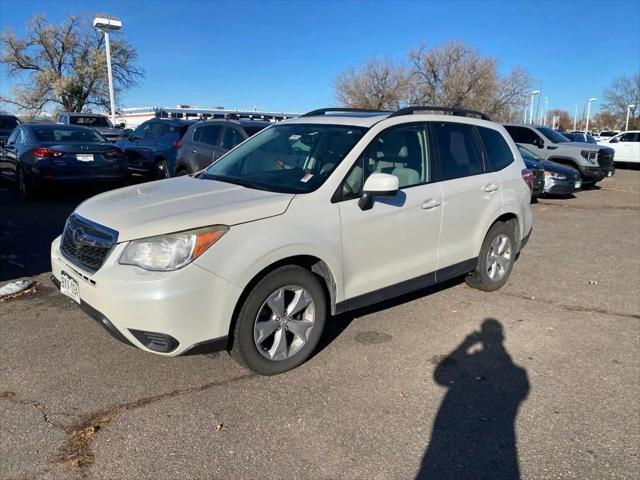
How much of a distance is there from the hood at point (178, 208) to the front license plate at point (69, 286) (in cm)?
43

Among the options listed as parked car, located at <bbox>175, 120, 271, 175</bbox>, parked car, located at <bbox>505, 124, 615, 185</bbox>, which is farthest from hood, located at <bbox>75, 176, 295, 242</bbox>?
parked car, located at <bbox>505, 124, 615, 185</bbox>

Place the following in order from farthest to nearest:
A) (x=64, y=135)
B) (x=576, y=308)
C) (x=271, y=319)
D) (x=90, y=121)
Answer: (x=90, y=121) < (x=64, y=135) < (x=576, y=308) < (x=271, y=319)

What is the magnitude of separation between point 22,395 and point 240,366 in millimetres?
1398

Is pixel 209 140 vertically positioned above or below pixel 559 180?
above

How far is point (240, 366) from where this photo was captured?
372 cm

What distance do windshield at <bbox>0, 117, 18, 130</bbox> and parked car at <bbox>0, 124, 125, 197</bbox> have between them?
12936 millimetres

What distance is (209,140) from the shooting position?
32.8ft

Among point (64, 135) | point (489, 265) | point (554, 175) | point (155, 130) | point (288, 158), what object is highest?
point (155, 130)

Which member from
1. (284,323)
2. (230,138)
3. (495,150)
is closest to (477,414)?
(284,323)

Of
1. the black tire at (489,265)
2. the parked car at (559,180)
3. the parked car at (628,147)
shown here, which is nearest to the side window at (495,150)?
the black tire at (489,265)

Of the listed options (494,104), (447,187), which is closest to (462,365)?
(447,187)

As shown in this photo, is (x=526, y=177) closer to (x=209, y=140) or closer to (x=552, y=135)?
(x=209, y=140)

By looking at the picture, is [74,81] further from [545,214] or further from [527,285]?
[527,285]

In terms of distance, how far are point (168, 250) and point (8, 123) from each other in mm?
23182
